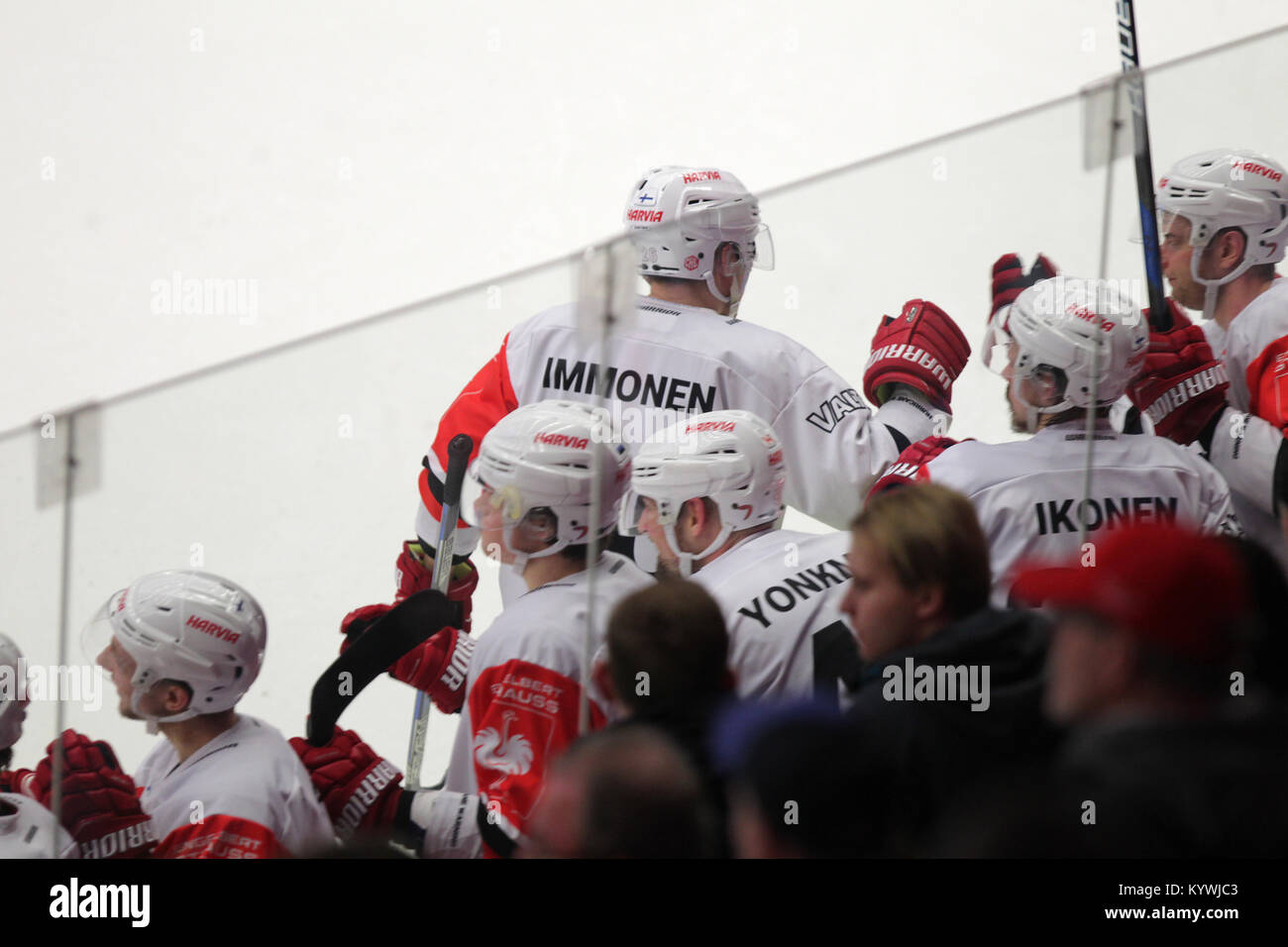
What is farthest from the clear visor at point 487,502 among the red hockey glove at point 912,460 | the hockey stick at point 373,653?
the red hockey glove at point 912,460

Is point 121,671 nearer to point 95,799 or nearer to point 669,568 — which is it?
point 95,799

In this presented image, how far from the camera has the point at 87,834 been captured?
1.83 m

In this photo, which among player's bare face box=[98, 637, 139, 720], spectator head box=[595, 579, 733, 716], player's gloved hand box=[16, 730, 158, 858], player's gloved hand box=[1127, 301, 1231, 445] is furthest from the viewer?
player's gloved hand box=[1127, 301, 1231, 445]

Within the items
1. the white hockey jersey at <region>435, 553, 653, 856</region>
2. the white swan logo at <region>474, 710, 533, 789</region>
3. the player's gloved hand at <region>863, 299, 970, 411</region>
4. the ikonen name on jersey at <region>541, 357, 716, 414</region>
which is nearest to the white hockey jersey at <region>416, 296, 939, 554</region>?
the ikonen name on jersey at <region>541, 357, 716, 414</region>

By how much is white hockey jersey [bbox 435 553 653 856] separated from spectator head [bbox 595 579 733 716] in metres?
0.27

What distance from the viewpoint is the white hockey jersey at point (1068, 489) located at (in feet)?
6.47

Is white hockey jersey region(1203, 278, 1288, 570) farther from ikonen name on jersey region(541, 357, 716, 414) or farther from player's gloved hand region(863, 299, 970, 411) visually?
ikonen name on jersey region(541, 357, 716, 414)

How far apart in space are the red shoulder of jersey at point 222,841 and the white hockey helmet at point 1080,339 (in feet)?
3.46

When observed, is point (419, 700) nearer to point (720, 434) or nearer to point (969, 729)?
point (720, 434)

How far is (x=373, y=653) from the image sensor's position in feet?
6.75

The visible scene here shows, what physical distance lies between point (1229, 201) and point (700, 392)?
777 millimetres

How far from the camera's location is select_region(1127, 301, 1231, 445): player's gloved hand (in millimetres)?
2166

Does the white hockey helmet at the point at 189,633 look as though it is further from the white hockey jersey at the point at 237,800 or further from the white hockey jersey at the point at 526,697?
the white hockey jersey at the point at 526,697

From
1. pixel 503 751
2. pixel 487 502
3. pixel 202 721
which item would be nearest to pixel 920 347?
pixel 487 502
